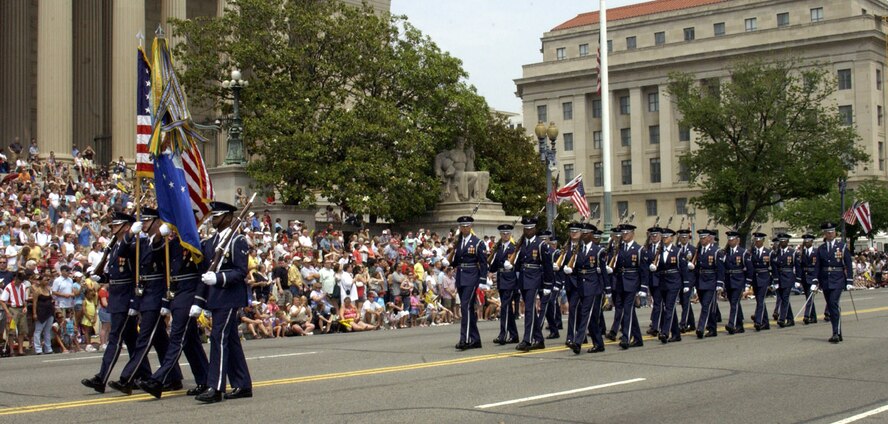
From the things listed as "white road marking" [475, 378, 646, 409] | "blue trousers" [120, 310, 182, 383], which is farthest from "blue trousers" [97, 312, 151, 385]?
"white road marking" [475, 378, 646, 409]

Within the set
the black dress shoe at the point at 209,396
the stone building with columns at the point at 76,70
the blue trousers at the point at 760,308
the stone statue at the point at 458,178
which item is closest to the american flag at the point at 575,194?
the stone statue at the point at 458,178

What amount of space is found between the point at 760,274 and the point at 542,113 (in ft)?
253

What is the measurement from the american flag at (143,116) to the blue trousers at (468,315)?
5.41 m

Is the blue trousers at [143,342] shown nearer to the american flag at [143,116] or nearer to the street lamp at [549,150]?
the american flag at [143,116]

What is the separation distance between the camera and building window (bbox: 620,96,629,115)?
9568cm

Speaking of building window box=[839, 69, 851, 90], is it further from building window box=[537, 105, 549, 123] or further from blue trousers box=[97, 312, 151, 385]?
blue trousers box=[97, 312, 151, 385]

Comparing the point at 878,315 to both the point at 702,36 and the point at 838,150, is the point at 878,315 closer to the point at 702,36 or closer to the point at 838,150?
the point at 838,150

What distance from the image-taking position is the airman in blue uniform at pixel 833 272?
18.8m

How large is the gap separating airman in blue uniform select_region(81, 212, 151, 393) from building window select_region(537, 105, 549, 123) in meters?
87.5

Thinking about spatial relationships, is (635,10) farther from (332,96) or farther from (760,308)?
(760,308)

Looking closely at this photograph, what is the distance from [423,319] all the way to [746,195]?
1206 inches

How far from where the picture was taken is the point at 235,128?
3170cm

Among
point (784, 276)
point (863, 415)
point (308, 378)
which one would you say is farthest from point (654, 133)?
point (863, 415)

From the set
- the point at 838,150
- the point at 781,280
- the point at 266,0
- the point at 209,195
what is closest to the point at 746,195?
the point at 838,150
